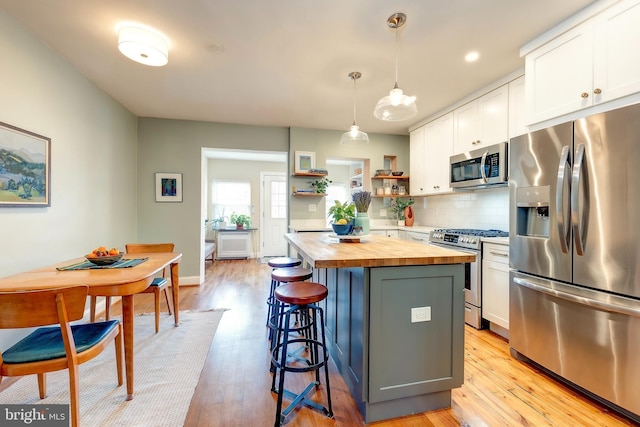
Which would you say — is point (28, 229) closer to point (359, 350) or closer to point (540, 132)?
point (359, 350)

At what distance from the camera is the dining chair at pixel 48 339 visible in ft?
3.93

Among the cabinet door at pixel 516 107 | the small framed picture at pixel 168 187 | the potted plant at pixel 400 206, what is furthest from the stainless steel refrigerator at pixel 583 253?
the small framed picture at pixel 168 187

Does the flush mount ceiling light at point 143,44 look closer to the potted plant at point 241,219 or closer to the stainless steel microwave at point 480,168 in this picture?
the stainless steel microwave at point 480,168

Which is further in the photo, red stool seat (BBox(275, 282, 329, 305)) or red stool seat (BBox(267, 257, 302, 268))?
red stool seat (BBox(267, 257, 302, 268))

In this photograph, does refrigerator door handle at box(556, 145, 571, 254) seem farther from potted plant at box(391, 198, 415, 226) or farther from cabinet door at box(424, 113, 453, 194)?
potted plant at box(391, 198, 415, 226)

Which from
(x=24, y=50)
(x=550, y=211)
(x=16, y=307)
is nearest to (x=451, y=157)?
(x=550, y=211)

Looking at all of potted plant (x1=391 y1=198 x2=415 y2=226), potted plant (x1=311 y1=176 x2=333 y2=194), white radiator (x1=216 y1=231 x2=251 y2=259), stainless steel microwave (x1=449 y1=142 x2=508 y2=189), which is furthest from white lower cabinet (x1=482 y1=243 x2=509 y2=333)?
white radiator (x1=216 y1=231 x2=251 y2=259)

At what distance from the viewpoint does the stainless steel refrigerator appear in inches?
58.7

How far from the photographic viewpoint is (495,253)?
8.27 ft

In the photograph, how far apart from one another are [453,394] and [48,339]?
239cm

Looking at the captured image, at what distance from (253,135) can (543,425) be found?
4436 mm

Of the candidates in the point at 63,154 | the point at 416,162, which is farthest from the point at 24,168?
the point at 416,162

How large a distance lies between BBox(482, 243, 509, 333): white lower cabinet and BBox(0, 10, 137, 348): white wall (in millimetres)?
3862

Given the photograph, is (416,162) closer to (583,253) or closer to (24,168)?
(583,253)
